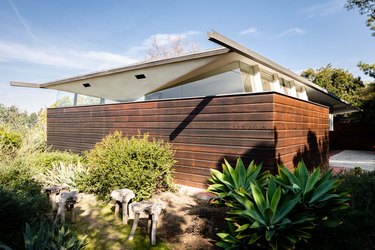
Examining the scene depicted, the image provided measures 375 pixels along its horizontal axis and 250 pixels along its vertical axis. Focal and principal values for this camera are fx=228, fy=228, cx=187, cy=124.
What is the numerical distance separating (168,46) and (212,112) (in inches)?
934

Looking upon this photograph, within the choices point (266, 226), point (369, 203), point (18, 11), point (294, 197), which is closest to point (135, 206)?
point (266, 226)

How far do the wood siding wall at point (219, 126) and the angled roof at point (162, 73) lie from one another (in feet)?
3.44

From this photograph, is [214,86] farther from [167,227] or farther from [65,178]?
[65,178]

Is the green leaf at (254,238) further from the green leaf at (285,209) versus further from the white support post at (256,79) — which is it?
the white support post at (256,79)

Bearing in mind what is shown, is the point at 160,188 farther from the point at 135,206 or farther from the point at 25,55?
the point at 25,55

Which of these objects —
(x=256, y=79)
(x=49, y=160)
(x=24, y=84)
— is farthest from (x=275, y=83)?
(x=24, y=84)

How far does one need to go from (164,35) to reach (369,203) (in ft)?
91.5

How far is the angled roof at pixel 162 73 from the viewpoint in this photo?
5707 millimetres

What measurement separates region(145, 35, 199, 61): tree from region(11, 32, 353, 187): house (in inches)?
740

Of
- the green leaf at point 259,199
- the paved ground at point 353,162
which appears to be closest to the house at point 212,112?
the paved ground at point 353,162

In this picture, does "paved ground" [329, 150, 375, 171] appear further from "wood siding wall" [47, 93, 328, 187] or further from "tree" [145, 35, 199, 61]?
"tree" [145, 35, 199, 61]

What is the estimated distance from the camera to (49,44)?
1260 cm

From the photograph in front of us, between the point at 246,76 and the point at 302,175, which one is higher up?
the point at 246,76

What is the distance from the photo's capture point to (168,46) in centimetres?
2766
